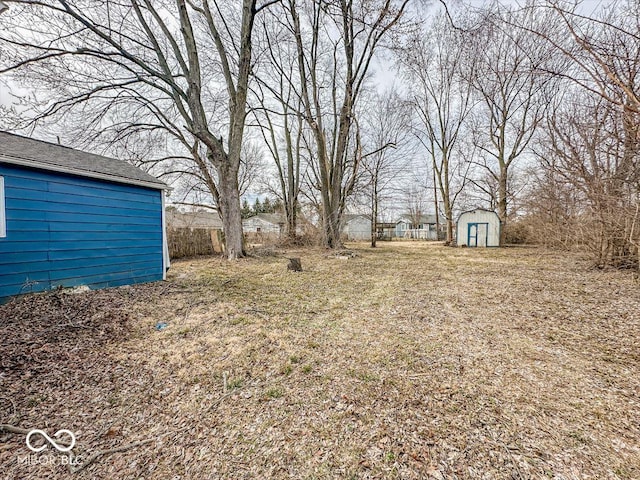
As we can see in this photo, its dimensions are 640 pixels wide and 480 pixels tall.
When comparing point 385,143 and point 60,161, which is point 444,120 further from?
point 60,161

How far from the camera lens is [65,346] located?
8.60 feet

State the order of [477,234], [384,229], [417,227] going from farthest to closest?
1. [417,227]
2. [384,229]
3. [477,234]

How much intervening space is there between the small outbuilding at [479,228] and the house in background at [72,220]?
1681 cm

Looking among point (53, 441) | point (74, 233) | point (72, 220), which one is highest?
point (72, 220)

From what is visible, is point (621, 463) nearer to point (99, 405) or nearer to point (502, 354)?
point (502, 354)

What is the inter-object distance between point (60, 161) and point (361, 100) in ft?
40.1

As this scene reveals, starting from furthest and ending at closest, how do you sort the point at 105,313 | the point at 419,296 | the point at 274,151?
the point at 274,151 → the point at 419,296 → the point at 105,313

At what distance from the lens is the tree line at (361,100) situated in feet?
9.12

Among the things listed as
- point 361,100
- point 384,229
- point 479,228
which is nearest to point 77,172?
Result: point 361,100

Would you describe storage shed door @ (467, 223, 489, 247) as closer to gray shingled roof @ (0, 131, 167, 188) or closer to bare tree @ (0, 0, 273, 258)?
bare tree @ (0, 0, 273, 258)

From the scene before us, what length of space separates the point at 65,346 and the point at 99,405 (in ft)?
3.87

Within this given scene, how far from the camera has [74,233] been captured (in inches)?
175

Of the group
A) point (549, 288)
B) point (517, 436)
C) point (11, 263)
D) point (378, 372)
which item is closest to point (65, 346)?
point (11, 263)

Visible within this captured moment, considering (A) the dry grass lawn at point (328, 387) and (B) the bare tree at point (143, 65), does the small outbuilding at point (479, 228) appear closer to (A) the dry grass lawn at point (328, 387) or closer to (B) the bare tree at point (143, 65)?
(A) the dry grass lawn at point (328, 387)
